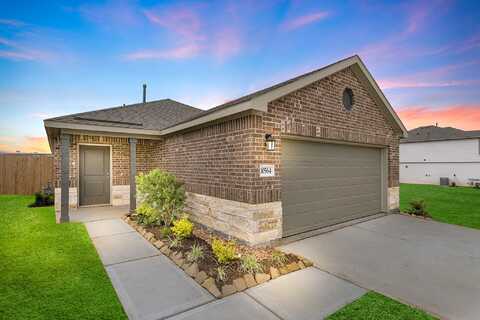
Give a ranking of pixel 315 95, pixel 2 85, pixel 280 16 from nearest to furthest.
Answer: pixel 315 95 → pixel 280 16 → pixel 2 85

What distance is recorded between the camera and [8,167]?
12391 millimetres

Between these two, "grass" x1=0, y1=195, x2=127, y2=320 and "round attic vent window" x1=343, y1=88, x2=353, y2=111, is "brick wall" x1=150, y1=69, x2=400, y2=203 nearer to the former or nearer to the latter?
"round attic vent window" x1=343, y1=88, x2=353, y2=111

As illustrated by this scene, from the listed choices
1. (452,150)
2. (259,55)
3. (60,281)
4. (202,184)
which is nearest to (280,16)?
(259,55)

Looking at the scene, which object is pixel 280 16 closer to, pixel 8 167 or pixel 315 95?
pixel 315 95

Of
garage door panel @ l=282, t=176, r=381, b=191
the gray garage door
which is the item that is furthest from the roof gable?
garage door panel @ l=282, t=176, r=381, b=191

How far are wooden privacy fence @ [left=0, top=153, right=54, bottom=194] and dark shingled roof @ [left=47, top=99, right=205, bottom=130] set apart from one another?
22.7ft

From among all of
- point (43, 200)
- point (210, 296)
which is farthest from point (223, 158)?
point (43, 200)

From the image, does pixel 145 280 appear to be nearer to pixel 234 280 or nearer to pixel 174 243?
pixel 174 243

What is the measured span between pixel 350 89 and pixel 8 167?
55.0 ft

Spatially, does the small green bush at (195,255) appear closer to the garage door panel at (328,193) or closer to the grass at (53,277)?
the grass at (53,277)

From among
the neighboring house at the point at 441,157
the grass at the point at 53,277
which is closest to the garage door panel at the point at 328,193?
the grass at the point at 53,277

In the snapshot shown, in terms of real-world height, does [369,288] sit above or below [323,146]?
below

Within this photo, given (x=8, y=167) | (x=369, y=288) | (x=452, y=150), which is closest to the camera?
(x=369, y=288)

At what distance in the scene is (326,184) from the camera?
19.2 feet
